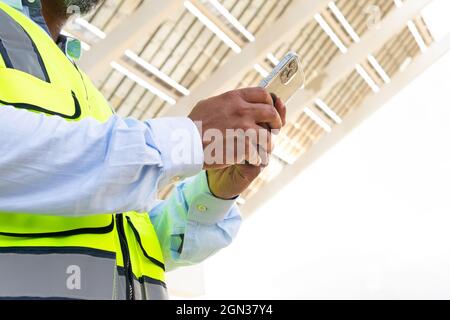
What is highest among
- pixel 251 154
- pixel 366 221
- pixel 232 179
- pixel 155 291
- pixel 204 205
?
pixel 251 154

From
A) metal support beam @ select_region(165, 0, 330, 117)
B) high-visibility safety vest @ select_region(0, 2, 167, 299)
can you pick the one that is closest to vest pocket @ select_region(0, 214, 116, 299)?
high-visibility safety vest @ select_region(0, 2, 167, 299)

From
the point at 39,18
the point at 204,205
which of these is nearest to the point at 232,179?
the point at 204,205

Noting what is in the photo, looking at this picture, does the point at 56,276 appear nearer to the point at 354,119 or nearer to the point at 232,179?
the point at 232,179

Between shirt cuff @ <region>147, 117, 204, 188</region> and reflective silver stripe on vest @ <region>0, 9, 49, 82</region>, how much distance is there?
270 mm

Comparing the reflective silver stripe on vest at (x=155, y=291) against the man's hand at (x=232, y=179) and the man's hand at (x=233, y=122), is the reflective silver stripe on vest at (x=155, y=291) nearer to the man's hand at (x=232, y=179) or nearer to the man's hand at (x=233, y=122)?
the man's hand at (x=232, y=179)

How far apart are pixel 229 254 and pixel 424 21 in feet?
21.9

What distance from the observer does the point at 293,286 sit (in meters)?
16.4

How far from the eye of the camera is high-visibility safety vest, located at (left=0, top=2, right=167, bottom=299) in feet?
4.28

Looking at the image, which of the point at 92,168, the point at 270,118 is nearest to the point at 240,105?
the point at 270,118

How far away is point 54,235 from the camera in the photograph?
135cm

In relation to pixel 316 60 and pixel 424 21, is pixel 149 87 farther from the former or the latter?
pixel 424 21

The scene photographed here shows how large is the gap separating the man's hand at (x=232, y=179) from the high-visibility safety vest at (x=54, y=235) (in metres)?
0.19

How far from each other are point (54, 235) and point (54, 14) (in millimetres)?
626

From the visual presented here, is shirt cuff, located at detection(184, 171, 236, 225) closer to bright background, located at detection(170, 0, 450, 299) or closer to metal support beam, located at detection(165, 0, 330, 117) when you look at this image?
metal support beam, located at detection(165, 0, 330, 117)
